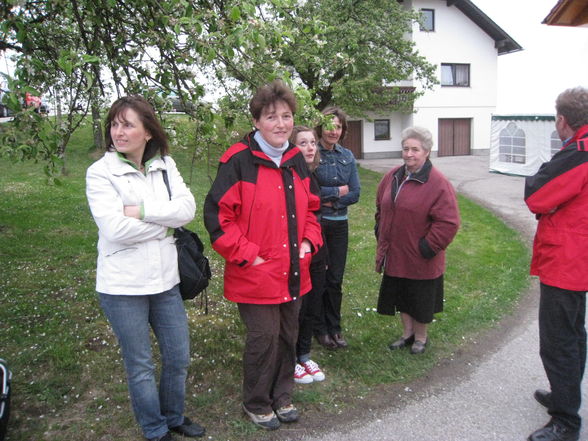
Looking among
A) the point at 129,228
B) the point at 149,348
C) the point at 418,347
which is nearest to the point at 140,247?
the point at 129,228

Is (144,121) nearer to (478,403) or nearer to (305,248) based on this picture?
(305,248)

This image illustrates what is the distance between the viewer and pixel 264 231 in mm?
3289

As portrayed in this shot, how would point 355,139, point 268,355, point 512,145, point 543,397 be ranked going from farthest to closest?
1. point 355,139
2. point 512,145
3. point 543,397
4. point 268,355

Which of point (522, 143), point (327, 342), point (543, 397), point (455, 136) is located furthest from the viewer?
point (455, 136)

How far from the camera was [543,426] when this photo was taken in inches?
139

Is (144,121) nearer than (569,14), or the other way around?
(144,121)

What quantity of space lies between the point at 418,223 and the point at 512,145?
17.5 metres

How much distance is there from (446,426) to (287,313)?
4.42 ft

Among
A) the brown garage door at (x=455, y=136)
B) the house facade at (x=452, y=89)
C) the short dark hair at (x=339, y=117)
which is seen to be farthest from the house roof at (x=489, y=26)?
the short dark hair at (x=339, y=117)

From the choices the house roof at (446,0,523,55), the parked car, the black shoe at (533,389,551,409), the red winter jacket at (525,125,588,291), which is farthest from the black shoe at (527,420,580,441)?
the house roof at (446,0,523,55)

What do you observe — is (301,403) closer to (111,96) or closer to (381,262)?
(381,262)

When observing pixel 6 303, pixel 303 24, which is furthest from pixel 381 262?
pixel 6 303

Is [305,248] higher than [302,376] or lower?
higher

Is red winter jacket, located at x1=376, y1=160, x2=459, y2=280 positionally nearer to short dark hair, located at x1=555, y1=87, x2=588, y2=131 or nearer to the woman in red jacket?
the woman in red jacket
